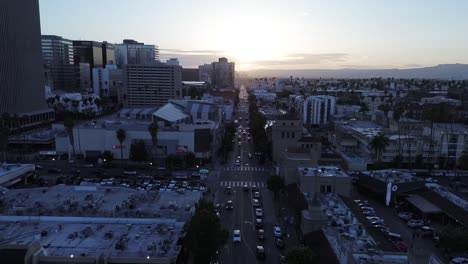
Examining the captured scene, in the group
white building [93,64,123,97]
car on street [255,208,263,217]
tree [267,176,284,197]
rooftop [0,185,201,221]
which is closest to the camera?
rooftop [0,185,201,221]

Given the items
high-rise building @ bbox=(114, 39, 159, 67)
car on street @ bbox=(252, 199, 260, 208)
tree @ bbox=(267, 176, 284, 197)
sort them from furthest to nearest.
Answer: high-rise building @ bbox=(114, 39, 159, 67), car on street @ bbox=(252, 199, 260, 208), tree @ bbox=(267, 176, 284, 197)

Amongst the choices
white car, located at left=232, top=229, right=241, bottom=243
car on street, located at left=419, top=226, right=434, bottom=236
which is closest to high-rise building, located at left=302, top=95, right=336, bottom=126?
car on street, located at left=419, top=226, right=434, bottom=236

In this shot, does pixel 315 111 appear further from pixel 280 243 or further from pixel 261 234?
pixel 280 243

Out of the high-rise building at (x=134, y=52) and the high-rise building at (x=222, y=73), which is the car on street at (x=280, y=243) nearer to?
the high-rise building at (x=134, y=52)

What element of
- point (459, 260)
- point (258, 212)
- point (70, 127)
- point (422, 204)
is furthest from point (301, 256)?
point (70, 127)

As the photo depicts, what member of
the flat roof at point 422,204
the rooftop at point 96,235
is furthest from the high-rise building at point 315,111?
the rooftop at point 96,235

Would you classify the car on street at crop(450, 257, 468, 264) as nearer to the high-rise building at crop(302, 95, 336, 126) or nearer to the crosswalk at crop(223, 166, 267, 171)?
the crosswalk at crop(223, 166, 267, 171)
